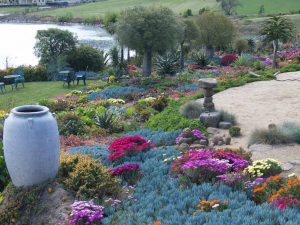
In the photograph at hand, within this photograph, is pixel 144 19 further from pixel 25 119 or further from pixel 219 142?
pixel 25 119

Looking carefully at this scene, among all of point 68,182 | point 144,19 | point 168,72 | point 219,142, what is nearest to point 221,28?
point 168,72

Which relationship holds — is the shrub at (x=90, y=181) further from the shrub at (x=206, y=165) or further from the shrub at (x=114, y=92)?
the shrub at (x=114, y=92)

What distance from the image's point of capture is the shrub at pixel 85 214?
695 centimetres

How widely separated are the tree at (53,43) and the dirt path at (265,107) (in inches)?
675

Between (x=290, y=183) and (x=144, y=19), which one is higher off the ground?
(x=144, y=19)

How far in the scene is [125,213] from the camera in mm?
7148

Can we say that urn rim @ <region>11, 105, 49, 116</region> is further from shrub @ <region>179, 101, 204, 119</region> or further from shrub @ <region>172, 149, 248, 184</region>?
shrub @ <region>179, 101, 204, 119</region>

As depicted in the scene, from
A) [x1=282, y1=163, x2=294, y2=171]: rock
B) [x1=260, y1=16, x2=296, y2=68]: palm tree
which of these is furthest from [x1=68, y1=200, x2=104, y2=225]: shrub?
[x1=260, y1=16, x2=296, y2=68]: palm tree

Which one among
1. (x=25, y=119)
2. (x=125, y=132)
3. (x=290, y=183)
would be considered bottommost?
(x=125, y=132)

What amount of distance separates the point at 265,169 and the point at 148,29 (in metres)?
15.0

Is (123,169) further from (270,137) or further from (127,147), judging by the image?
(270,137)

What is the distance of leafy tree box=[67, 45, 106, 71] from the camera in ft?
106

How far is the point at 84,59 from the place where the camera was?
3225cm

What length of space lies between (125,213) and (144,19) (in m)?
16.1
